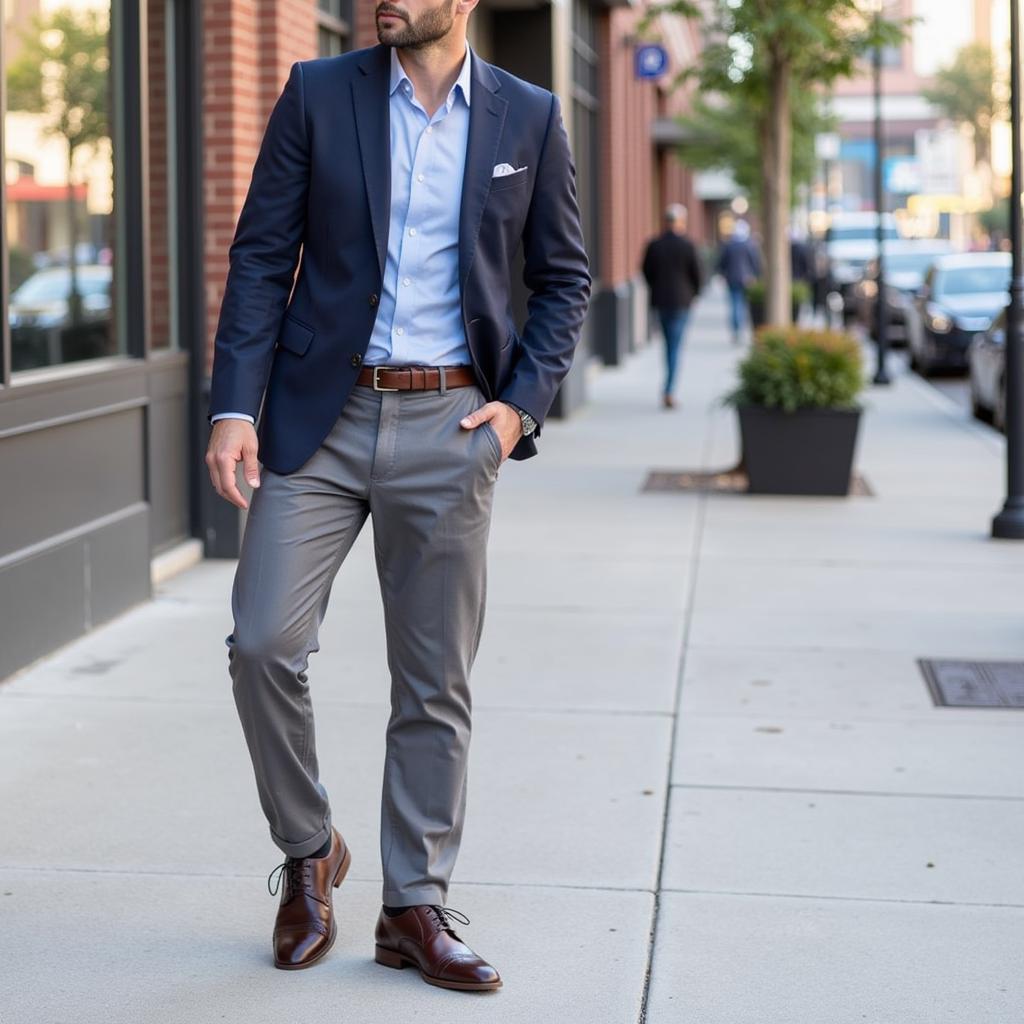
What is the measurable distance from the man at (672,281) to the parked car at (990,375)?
113 inches

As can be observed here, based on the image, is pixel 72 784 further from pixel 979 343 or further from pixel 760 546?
pixel 979 343

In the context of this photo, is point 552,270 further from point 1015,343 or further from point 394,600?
point 1015,343

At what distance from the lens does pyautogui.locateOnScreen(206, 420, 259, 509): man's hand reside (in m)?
3.66

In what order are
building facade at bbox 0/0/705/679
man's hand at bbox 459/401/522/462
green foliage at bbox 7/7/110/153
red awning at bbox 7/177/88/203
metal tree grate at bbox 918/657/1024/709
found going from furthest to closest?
green foliage at bbox 7/7/110/153, red awning at bbox 7/177/88/203, building facade at bbox 0/0/705/679, metal tree grate at bbox 918/657/1024/709, man's hand at bbox 459/401/522/462

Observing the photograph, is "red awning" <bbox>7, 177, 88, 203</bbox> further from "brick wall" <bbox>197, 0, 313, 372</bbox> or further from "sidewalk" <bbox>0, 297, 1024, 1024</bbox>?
"sidewalk" <bbox>0, 297, 1024, 1024</bbox>

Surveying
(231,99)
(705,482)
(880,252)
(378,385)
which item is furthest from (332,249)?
(880,252)

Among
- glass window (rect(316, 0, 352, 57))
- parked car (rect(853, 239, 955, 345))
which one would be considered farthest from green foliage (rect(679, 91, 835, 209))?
glass window (rect(316, 0, 352, 57))

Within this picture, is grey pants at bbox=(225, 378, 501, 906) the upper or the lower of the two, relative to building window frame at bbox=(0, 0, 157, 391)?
lower

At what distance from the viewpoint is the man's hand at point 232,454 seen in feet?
12.0

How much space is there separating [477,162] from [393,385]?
48cm

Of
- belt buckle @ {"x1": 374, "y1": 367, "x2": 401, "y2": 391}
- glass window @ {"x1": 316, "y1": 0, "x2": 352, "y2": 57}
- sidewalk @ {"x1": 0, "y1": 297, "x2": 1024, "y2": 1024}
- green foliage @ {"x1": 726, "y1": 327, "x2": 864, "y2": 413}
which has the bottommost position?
sidewalk @ {"x1": 0, "y1": 297, "x2": 1024, "y2": 1024}

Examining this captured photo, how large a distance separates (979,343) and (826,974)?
49.2 feet

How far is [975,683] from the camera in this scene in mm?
6855

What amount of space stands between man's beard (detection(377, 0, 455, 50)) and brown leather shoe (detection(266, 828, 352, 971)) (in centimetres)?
166
